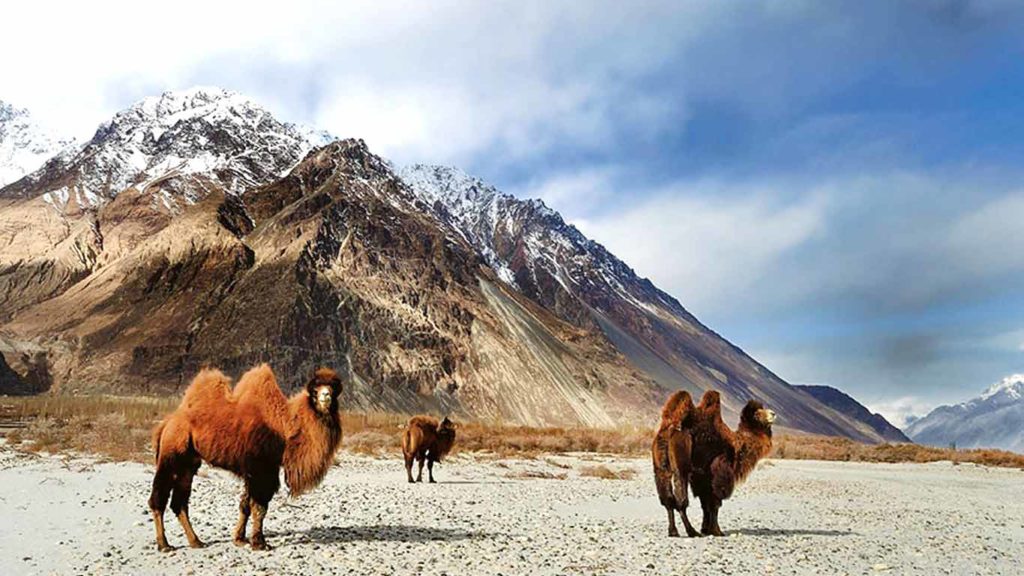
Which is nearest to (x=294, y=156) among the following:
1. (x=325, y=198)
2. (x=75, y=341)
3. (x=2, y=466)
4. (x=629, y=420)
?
(x=325, y=198)

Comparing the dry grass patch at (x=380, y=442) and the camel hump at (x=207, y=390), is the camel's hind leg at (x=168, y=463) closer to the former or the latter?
the camel hump at (x=207, y=390)

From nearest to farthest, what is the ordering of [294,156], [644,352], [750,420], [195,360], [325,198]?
[750,420]
[195,360]
[325,198]
[294,156]
[644,352]

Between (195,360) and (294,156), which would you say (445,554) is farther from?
(294,156)

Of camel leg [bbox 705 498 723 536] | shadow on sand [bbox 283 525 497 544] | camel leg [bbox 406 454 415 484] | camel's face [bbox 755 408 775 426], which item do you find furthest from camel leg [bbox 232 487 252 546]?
camel leg [bbox 406 454 415 484]

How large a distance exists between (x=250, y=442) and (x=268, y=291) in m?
97.8

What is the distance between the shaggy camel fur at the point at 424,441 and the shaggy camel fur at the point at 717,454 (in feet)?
35.2

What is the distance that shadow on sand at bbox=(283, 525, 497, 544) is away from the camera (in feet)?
35.5

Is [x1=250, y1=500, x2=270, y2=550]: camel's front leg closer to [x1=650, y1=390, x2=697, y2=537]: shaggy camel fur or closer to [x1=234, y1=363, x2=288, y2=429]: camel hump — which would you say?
[x1=234, y1=363, x2=288, y2=429]: camel hump

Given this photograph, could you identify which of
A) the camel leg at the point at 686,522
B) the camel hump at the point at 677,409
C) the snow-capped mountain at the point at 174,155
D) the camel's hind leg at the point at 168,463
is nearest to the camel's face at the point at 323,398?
the camel's hind leg at the point at 168,463

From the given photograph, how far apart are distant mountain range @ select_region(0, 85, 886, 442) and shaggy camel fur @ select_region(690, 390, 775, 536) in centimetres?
7901

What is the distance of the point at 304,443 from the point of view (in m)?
9.96

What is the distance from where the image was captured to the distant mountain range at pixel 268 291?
9550 cm

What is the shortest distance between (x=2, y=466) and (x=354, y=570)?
17.0 metres

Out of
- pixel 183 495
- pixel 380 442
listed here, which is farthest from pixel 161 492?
pixel 380 442
